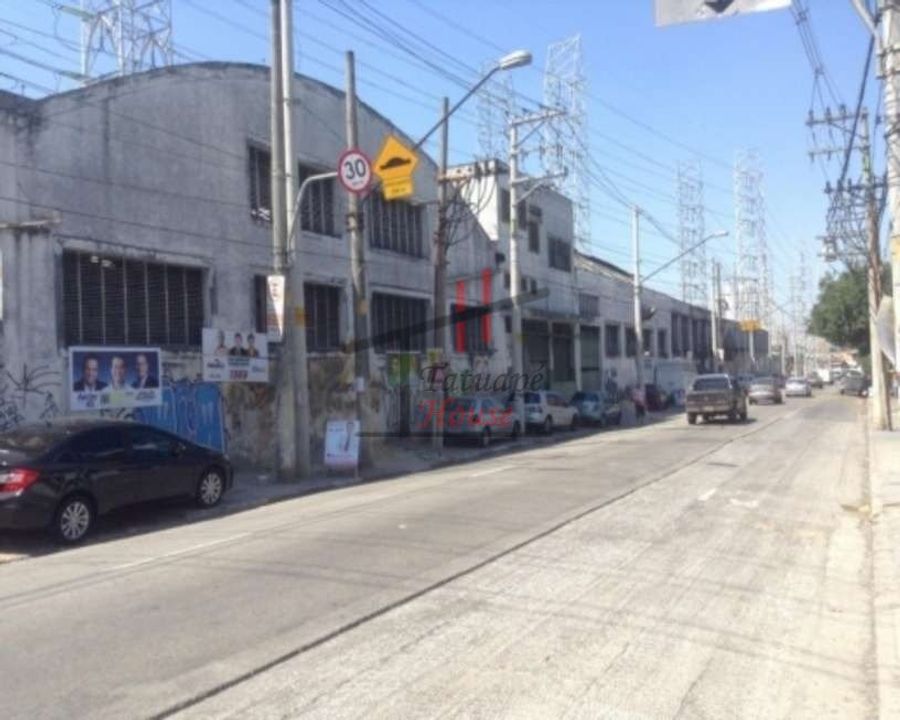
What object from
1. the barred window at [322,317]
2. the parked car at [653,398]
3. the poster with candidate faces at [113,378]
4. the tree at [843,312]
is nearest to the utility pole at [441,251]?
the barred window at [322,317]

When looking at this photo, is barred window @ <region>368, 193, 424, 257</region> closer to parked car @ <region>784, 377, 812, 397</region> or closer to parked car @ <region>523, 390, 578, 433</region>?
parked car @ <region>523, 390, 578, 433</region>

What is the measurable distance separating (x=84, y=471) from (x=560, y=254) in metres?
35.5

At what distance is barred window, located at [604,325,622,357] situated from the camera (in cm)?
5212

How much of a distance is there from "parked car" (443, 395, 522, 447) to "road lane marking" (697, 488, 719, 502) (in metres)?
12.5

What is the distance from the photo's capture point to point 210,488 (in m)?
14.6

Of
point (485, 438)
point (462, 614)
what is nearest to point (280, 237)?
point (485, 438)

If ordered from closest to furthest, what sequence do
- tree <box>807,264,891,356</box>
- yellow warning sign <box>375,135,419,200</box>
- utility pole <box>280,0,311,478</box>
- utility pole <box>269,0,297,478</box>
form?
utility pole <box>269,0,297,478</box>, utility pole <box>280,0,311,478</box>, yellow warning sign <box>375,135,419,200</box>, tree <box>807,264,891,356</box>

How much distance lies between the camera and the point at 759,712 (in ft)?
16.6

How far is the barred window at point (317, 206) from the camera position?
78.7ft

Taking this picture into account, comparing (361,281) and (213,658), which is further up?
(361,281)

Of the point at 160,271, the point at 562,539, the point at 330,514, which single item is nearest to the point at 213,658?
the point at 562,539

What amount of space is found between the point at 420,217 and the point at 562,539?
856 inches

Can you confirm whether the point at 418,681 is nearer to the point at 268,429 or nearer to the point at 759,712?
the point at 759,712

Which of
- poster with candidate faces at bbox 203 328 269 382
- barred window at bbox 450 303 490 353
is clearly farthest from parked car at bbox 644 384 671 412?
poster with candidate faces at bbox 203 328 269 382
